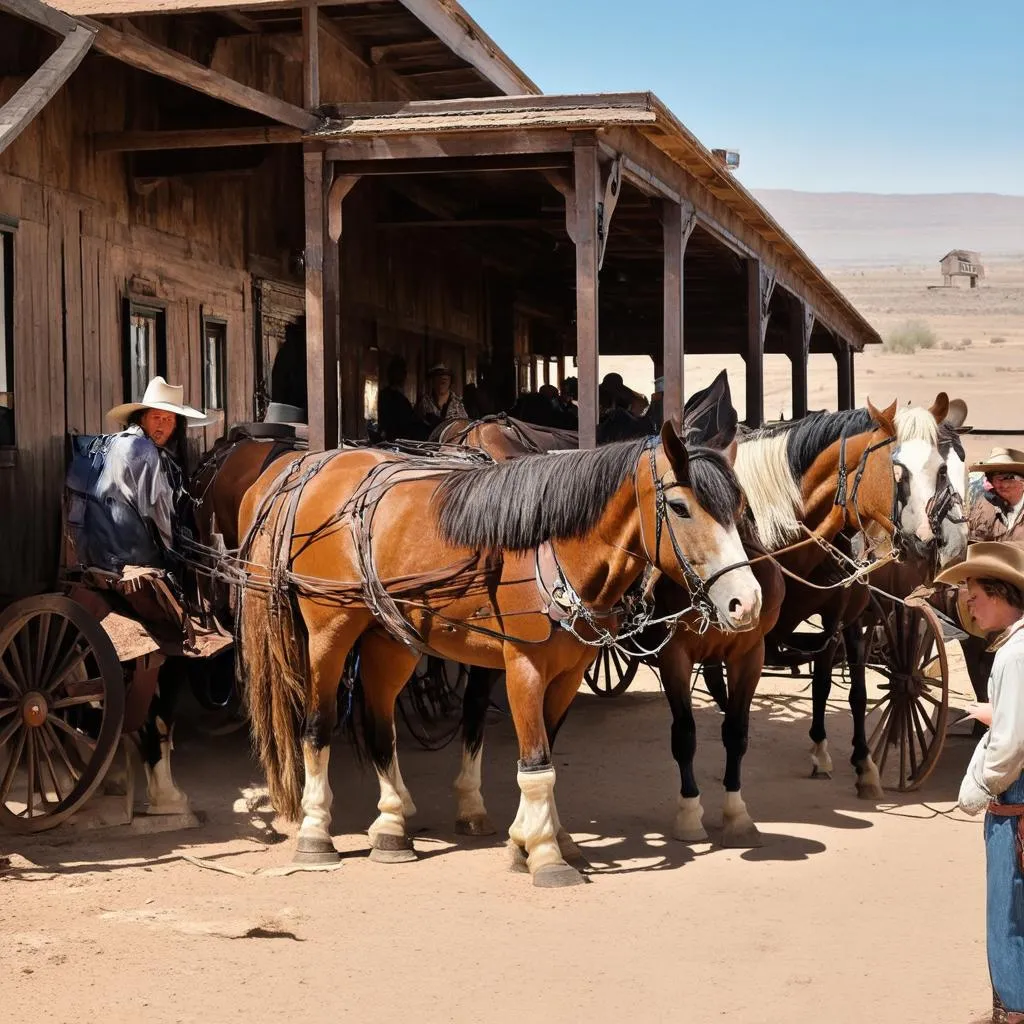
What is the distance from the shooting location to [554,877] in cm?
658

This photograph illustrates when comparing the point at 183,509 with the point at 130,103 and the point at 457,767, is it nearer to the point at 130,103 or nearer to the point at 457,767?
the point at 457,767

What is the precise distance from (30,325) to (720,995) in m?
6.00

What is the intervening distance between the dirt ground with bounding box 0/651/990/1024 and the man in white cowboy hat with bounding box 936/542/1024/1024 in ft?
2.58

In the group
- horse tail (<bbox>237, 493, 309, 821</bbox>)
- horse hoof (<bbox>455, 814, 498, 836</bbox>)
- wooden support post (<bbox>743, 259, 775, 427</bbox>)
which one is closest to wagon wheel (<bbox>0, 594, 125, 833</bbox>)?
horse tail (<bbox>237, 493, 309, 821</bbox>)

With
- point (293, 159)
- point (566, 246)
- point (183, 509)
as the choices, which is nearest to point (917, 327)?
point (566, 246)

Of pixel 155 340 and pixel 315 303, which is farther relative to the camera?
pixel 155 340

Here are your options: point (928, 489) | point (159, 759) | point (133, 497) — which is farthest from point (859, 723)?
point (133, 497)

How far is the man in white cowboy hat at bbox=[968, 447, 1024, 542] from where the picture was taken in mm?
7937

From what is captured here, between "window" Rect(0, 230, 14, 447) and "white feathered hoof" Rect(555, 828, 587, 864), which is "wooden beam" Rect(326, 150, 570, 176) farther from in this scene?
"white feathered hoof" Rect(555, 828, 587, 864)

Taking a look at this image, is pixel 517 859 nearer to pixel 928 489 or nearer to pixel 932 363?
pixel 928 489

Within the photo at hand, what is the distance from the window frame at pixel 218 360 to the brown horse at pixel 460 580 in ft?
11.3

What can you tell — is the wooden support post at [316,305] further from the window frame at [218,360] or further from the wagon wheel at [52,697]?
the wagon wheel at [52,697]

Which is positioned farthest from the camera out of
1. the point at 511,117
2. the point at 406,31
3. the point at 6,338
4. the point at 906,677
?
the point at 406,31

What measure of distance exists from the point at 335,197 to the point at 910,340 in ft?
188
